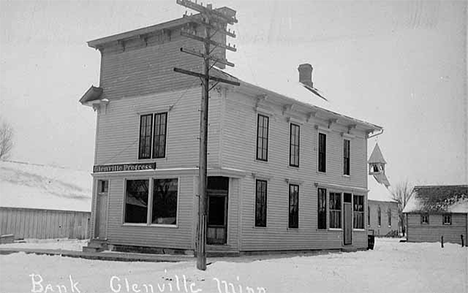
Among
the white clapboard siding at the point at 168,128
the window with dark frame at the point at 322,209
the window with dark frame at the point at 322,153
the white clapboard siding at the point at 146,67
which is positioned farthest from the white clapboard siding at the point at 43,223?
the window with dark frame at the point at 322,153

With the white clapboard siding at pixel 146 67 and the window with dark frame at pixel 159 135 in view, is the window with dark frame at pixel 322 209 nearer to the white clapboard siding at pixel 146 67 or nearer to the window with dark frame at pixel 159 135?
the window with dark frame at pixel 159 135

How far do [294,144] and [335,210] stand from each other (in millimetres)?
4948

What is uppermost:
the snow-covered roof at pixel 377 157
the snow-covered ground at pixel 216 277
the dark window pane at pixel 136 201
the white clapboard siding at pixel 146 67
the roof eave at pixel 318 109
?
the snow-covered roof at pixel 377 157

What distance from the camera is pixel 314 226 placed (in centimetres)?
2839

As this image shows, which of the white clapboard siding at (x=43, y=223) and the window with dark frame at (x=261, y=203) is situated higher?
the window with dark frame at (x=261, y=203)

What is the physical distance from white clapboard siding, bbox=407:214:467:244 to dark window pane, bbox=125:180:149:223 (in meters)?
32.8

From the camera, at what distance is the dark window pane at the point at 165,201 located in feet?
78.5

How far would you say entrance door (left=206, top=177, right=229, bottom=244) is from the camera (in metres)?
24.0

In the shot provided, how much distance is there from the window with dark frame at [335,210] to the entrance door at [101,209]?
11170mm

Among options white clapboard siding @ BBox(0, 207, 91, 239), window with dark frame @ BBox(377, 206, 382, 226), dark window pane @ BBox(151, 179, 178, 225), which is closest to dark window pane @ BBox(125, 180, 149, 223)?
dark window pane @ BBox(151, 179, 178, 225)

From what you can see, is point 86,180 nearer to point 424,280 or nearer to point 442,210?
point 442,210

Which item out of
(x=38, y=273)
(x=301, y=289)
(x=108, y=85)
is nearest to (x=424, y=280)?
(x=301, y=289)

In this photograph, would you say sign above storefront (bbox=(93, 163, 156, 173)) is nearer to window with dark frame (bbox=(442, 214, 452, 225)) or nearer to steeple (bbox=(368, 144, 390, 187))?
window with dark frame (bbox=(442, 214, 452, 225))

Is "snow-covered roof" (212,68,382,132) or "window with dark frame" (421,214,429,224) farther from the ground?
"snow-covered roof" (212,68,382,132)
